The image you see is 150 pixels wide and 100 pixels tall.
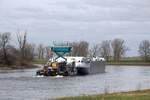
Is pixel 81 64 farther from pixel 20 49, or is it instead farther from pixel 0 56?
pixel 20 49

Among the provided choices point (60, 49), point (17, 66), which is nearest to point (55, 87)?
point (60, 49)

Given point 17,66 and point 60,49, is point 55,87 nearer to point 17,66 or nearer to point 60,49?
point 60,49

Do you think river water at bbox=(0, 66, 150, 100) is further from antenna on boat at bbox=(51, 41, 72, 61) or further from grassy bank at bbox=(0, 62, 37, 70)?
grassy bank at bbox=(0, 62, 37, 70)

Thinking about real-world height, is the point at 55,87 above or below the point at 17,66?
below

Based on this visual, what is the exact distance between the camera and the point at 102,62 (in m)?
153

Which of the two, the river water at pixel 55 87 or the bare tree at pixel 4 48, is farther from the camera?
the bare tree at pixel 4 48

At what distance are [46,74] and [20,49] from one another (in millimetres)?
78841

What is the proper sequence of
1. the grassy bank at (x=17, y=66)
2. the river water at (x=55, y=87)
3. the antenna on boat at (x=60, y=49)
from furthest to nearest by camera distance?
the grassy bank at (x=17, y=66)
the antenna on boat at (x=60, y=49)
the river water at (x=55, y=87)

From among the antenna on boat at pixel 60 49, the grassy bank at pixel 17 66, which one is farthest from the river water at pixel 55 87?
the grassy bank at pixel 17 66

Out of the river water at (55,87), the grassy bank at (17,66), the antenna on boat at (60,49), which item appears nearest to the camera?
the river water at (55,87)

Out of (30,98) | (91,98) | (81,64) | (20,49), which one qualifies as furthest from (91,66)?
(91,98)

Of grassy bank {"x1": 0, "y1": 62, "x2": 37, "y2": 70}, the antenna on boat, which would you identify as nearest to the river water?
the antenna on boat

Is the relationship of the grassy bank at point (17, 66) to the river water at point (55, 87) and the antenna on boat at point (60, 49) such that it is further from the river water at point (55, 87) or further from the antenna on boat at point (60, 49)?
the river water at point (55, 87)

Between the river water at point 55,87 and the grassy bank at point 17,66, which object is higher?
the grassy bank at point 17,66
